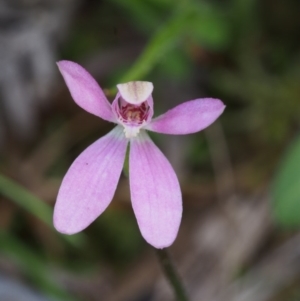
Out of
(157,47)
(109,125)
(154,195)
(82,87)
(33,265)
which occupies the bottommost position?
(154,195)

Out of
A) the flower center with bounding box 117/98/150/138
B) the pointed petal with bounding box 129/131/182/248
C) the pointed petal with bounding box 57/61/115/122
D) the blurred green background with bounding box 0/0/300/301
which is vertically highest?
the blurred green background with bounding box 0/0/300/301

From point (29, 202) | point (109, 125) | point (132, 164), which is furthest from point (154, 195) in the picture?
point (109, 125)

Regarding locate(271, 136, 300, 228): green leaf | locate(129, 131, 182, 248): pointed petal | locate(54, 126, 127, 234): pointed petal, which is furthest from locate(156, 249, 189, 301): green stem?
locate(271, 136, 300, 228): green leaf

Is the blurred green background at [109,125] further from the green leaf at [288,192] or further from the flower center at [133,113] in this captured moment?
the flower center at [133,113]

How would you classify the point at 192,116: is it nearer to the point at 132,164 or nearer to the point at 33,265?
the point at 132,164

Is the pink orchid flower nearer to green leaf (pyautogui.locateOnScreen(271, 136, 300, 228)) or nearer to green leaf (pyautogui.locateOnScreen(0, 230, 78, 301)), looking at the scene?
green leaf (pyautogui.locateOnScreen(271, 136, 300, 228))

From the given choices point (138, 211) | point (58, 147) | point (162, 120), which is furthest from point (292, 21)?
point (138, 211)
